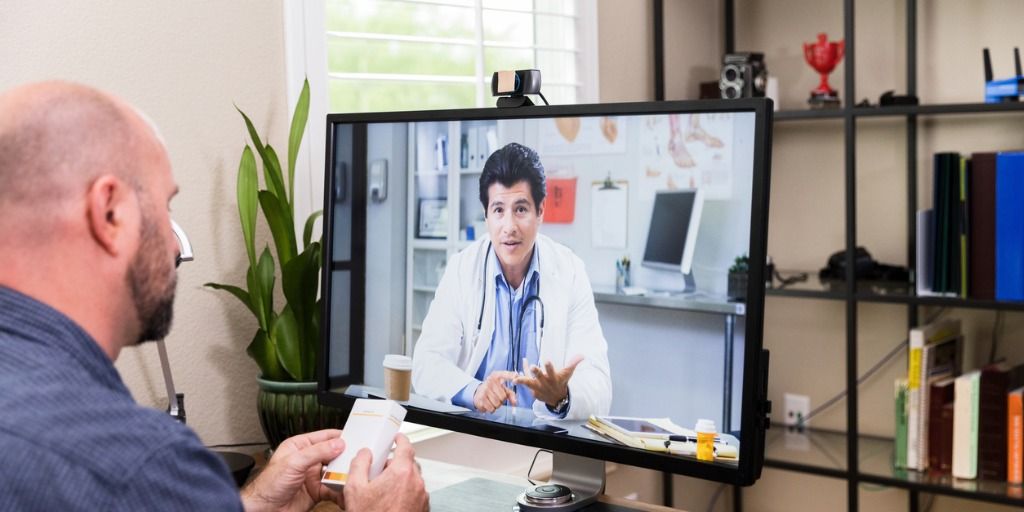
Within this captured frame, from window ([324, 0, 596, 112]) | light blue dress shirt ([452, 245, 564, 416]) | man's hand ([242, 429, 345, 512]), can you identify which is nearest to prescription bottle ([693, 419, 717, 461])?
light blue dress shirt ([452, 245, 564, 416])

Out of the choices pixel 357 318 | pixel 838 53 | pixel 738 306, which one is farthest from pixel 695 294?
pixel 838 53

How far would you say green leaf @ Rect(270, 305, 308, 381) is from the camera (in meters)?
1.81

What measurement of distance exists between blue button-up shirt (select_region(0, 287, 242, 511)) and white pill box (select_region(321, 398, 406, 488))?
514mm

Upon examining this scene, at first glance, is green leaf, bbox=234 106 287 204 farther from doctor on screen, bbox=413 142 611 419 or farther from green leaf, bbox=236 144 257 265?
doctor on screen, bbox=413 142 611 419

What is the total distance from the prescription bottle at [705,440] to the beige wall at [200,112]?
39.9 inches

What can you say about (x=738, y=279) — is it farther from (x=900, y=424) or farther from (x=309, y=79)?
(x=900, y=424)

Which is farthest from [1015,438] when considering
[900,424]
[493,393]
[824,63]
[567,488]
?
[493,393]

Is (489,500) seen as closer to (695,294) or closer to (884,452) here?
(695,294)

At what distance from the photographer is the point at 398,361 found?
1.64 m

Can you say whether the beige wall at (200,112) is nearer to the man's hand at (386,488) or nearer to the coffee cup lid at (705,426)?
the man's hand at (386,488)

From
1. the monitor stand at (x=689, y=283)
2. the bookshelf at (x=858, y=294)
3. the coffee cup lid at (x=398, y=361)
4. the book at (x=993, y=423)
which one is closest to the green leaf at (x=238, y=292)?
the coffee cup lid at (x=398, y=361)

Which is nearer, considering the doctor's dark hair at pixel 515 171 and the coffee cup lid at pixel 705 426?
the coffee cup lid at pixel 705 426

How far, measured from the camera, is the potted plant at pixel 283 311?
1.80 meters

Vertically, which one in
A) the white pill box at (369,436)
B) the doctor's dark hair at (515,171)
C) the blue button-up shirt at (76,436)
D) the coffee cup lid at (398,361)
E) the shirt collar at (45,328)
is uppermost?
the doctor's dark hair at (515,171)
